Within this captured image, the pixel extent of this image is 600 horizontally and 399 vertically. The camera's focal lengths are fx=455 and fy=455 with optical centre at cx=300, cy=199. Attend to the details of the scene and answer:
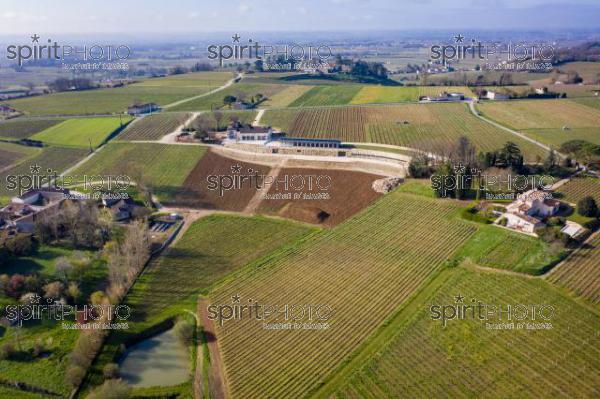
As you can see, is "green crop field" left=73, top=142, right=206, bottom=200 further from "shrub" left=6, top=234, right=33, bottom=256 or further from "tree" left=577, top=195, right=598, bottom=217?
"tree" left=577, top=195, right=598, bottom=217

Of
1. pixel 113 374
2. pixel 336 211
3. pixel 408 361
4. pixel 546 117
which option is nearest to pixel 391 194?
pixel 336 211

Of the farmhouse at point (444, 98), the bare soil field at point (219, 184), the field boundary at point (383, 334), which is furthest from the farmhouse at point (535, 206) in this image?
the farmhouse at point (444, 98)

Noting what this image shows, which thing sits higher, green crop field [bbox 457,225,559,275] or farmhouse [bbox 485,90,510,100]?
farmhouse [bbox 485,90,510,100]

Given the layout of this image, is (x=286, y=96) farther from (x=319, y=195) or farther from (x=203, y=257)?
(x=203, y=257)

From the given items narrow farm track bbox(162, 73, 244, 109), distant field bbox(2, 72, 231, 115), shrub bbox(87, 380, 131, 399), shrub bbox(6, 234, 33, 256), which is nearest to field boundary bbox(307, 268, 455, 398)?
shrub bbox(87, 380, 131, 399)

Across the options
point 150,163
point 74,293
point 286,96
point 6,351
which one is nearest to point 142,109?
point 150,163
